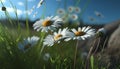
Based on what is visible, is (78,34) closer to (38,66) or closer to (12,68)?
(38,66)

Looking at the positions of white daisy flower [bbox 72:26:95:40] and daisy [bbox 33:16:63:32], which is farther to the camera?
daisy [bbox 33:16:63:32]

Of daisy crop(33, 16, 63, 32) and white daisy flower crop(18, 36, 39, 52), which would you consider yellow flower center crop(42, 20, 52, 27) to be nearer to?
daisy crop(33, 16, 63, 32)

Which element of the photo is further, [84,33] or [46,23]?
[46,23]

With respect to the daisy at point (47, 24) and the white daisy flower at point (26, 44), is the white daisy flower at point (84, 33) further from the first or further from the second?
the white daisy flower at point (26, 44)

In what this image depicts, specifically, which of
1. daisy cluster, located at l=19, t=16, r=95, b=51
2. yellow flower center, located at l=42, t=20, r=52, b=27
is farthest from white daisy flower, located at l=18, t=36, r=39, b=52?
yellow flower center, located at l=42, t=20, r=52, b=27

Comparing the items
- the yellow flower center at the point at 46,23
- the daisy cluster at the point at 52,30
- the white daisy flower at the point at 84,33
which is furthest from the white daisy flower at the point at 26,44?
the white daisy flower at the point at 84,33

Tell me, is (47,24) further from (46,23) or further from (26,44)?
(26,44)

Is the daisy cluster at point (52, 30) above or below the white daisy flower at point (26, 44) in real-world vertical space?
above

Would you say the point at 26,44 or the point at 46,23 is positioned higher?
the point at 46,23

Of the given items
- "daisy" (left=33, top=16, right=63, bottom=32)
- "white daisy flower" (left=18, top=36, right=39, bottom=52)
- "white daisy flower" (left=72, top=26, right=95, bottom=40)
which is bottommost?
"white daisy flower" (left=18, top=36, right=39, bottom=52)

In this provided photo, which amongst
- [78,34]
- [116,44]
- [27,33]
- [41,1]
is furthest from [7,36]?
[116,44]

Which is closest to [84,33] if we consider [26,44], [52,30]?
[52,30]

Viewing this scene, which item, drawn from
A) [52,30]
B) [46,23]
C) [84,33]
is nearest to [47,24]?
[46,23]

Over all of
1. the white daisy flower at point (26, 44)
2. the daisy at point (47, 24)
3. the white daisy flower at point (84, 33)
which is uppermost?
the daisy at point (47, 24)
